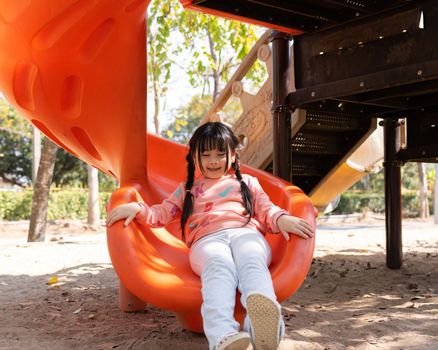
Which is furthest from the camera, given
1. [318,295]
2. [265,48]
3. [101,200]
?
[101,200]

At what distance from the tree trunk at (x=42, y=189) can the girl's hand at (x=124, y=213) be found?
231 inches

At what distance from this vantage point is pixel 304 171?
5.36 metres

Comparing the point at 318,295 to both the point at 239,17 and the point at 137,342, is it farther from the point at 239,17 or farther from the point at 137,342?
the point at 239,17

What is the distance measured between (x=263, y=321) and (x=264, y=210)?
0.83 m

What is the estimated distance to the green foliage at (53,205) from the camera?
17.6m

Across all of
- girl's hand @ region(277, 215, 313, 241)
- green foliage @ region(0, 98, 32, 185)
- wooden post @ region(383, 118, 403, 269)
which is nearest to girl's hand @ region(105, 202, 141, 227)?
girl's hand @ region(277, 215, 313, 241)

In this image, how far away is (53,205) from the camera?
1872cm

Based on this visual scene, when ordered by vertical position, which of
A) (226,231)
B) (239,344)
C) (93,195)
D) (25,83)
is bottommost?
(239,344)

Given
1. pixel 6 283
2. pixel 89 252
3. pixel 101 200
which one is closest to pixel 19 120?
pixel 101 200

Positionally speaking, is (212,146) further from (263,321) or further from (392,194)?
(392,194)

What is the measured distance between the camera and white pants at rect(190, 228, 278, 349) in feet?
7.54

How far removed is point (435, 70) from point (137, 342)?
2287 mm

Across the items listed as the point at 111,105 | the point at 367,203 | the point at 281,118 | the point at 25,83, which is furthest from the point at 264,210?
the point at 367,203

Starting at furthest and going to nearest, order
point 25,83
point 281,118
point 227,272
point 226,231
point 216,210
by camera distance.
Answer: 1. point 281,118
2. point 25,83
3. point 216,210
4. point 226,231
5. point 227,272
